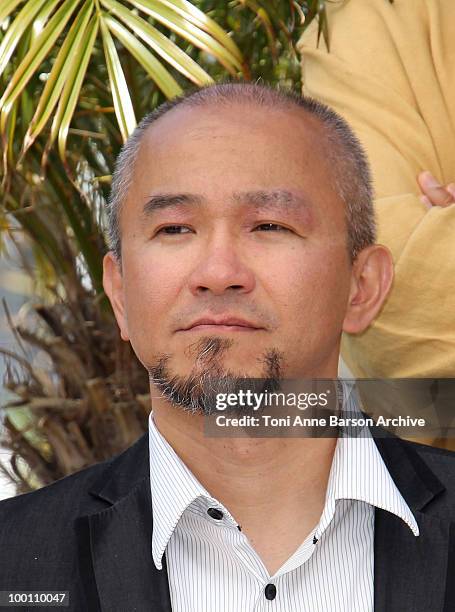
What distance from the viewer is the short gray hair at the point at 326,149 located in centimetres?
134

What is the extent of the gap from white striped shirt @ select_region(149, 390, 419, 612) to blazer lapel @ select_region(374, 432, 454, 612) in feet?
0.06

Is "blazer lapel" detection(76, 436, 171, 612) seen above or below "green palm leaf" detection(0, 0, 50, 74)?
below

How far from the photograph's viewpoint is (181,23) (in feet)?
5.54

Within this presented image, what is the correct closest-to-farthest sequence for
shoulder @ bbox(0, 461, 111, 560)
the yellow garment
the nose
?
the nose → shoulder @ bbox(0, 461, 111, 560) → the yellow garment

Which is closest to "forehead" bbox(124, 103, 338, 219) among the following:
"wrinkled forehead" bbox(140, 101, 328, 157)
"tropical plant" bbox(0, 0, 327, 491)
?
"wrinkled forehead" bbox(140, 101, 328, 157)

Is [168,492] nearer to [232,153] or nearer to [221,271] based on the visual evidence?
[221,271]

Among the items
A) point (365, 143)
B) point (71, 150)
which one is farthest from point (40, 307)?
point (365, 143)

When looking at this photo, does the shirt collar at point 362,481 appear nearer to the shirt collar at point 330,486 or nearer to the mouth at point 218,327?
the shirt collar at point 330,486

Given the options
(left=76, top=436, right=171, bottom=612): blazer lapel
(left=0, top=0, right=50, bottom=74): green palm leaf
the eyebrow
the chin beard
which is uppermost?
(left=0, top=0, right=50, bottom=74): green palm leaf

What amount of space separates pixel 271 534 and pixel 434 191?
0.59 meters

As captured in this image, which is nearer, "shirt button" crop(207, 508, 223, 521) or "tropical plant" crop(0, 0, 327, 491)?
"shirt button" crop(207, 508, 223, 521)

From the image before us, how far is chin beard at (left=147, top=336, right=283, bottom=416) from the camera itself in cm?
119

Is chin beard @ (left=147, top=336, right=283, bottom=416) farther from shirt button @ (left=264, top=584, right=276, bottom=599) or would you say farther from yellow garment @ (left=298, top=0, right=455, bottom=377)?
yellow garment @ (left=298, top=0, right=455, bottom=377)

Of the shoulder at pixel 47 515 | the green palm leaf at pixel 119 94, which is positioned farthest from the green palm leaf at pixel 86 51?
the shoulder at pixel 47 515
